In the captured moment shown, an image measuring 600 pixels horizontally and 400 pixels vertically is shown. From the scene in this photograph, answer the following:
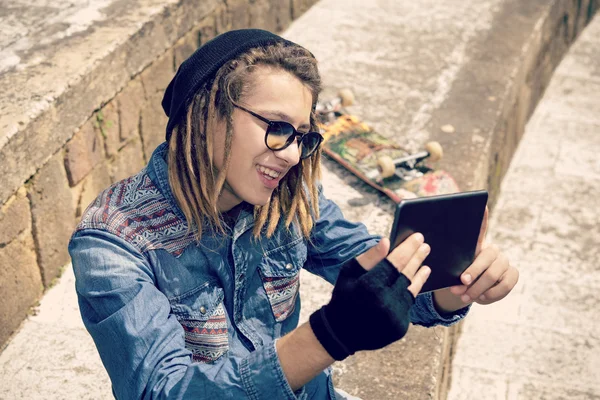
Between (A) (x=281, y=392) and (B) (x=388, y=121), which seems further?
(B) (x=388, y=121)

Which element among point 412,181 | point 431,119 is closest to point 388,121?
point 431,119

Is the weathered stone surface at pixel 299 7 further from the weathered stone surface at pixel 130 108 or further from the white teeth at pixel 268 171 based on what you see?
the white teeth at pixel 268 171

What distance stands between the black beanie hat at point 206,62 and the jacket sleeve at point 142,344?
0.38 m

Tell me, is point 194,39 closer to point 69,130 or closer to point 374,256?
point 69,130

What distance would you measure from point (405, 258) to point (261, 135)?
0.50 metres

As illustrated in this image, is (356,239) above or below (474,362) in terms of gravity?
above

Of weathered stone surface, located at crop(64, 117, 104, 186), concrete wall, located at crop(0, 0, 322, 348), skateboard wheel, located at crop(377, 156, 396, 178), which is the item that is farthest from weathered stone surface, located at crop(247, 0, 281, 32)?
weathered stone surface, located at crop(64, 117, 104, 186)

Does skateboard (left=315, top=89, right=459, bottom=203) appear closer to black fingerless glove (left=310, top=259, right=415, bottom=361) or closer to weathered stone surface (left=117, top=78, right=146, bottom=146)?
weathered stone surface (left=117, top=78, right=146, bottom=146)

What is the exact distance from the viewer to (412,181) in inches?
159

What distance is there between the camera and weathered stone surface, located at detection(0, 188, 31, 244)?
3.03 metres

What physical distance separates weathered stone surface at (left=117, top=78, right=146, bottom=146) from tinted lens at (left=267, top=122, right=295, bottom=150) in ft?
6.82

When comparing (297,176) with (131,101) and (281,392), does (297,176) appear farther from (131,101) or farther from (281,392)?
(131,101)

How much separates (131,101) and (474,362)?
2.21 m

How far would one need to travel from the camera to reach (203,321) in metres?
2.01
